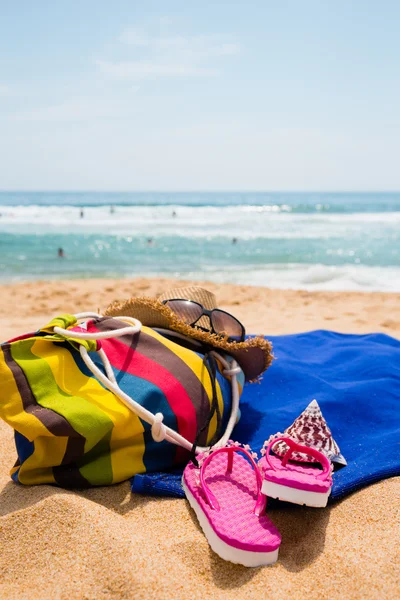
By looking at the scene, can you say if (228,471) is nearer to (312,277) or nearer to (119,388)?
(119,388)

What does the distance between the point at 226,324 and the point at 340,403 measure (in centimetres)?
77

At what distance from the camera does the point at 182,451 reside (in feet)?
7.66

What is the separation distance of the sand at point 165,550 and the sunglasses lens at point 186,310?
0.95 m

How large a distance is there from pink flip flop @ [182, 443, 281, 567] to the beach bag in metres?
0.14

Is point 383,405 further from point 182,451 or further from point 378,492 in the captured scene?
point 182,451

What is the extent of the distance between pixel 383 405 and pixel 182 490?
134 centimetres

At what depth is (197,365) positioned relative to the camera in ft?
8.23

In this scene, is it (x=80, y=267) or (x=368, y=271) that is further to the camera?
(x=80, y=267)

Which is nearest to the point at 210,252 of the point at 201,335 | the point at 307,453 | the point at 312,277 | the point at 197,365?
the point at 312,277

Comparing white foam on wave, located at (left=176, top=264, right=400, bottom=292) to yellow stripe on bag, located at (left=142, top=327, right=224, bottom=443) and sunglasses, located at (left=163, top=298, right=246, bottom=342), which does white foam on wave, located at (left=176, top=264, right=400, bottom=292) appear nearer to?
sunglasses, located at (left=163, top=298, right=246, bottom=342)

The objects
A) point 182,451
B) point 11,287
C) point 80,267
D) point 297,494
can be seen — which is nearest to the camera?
point 297,494

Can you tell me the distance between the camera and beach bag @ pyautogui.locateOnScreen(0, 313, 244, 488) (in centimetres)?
204

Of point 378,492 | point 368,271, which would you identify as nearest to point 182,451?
point 378,492

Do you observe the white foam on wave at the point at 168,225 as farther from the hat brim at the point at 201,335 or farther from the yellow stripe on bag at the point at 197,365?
the yellow stripe on bag at the point at 197,365
